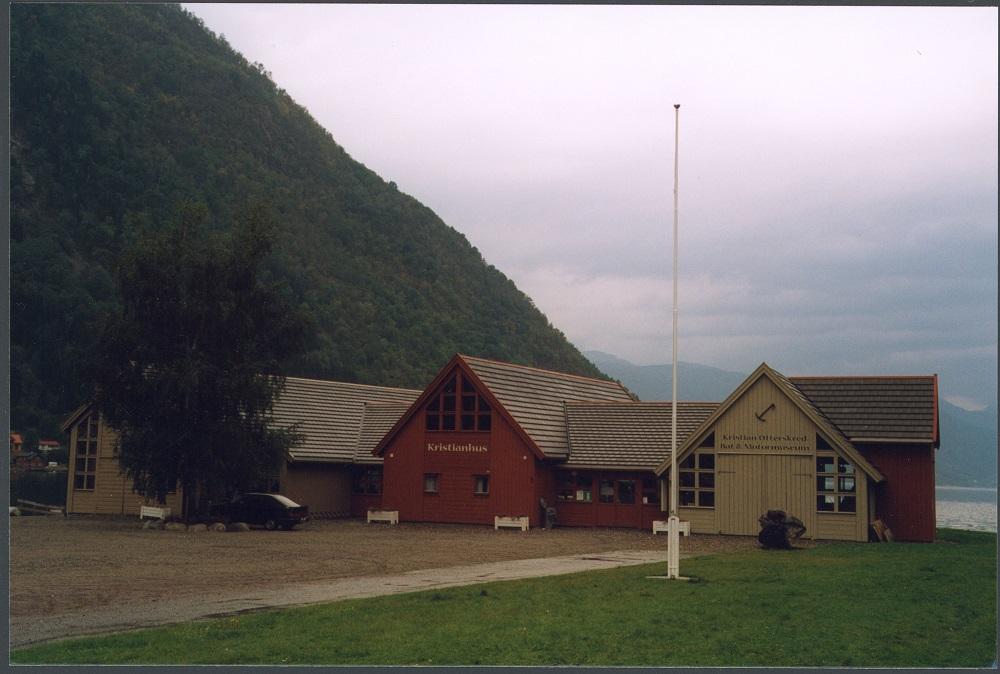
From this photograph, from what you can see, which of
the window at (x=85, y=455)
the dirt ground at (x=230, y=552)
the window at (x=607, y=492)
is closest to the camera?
the dirt ground at (x=230, y=552)

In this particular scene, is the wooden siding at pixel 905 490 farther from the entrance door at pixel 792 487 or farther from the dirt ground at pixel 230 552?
the dirt ground at pixel 230 552

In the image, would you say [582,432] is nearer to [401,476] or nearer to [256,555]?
[401,476]

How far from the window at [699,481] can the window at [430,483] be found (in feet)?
36.5

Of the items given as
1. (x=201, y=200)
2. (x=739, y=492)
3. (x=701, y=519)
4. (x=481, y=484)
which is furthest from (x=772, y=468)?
(x=201, y=200)

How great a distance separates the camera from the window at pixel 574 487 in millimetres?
42219

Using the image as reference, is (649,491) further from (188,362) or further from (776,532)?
(188,362)

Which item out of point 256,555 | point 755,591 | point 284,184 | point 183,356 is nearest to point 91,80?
point 284,184

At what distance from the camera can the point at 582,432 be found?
43406 millimetres

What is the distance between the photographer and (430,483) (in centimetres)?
4334

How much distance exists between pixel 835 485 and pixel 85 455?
33277mm

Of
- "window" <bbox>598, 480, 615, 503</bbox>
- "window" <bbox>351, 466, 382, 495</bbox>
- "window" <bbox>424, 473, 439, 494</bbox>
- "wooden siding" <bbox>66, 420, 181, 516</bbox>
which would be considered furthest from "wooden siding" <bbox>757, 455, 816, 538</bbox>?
"wooden siding" <bbox>66, 420, 181, 516</bbox>

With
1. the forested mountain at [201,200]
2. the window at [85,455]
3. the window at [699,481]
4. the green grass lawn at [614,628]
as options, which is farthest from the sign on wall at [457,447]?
the forested mountain at [201,200]

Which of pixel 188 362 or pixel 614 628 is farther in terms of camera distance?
pixel 188 362

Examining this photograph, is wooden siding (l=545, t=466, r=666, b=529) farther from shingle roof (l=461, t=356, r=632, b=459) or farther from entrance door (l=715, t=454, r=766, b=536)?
entrance door (l=715, t=454, r=766, b=536)
